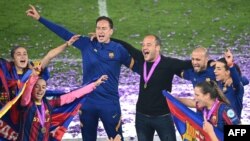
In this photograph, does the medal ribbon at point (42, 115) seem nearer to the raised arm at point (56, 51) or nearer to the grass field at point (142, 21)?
the raised arm at point (56, 51)

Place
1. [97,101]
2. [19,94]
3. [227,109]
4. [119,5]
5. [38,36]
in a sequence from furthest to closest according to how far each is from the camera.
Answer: [119,5]
[38,36]
[97,101]
[19,94]
[227,109]

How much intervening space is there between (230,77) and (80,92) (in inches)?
86.2

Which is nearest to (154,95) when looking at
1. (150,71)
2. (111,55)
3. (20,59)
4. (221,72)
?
(150,71)

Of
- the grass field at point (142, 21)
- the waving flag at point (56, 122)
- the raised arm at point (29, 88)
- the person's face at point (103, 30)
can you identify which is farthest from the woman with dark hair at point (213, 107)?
the grass field at point (142, 21)

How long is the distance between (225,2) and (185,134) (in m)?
12.2

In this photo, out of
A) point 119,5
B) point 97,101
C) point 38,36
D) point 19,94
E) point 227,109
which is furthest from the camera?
point 119,5

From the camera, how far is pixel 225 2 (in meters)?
19.8

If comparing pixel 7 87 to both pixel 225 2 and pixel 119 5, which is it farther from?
pixel 225 2

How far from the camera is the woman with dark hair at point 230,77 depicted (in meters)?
8.33

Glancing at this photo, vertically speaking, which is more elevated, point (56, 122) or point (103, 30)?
point (103, 30)

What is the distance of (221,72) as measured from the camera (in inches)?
329

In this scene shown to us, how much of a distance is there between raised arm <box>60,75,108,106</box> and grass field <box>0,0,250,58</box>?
23.8ft

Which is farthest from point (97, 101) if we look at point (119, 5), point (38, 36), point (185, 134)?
point (119, 5)

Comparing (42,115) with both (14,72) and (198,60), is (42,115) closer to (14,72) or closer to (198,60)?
(14,72)
